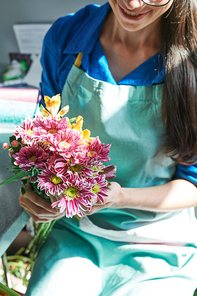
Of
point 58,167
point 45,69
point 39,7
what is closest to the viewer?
point 58,167

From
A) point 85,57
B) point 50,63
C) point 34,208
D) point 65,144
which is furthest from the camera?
point 50,63

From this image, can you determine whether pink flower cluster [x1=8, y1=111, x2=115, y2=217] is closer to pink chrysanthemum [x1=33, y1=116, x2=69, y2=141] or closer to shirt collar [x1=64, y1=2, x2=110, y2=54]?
pink chrysanthemum [x1=33, y1=116, x2=69, y2=141]

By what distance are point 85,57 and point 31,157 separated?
16.5 inches

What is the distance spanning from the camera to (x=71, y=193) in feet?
1.83

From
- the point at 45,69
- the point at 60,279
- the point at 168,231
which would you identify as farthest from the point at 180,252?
the point at 45,69

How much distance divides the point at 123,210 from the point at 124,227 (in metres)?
0.05

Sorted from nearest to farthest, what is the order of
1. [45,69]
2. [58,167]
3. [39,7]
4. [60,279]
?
[58,167] < [60,279] < [45,69] < [39,7]

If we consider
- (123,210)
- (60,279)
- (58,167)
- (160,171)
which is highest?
(58,167)

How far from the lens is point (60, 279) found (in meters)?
0.85

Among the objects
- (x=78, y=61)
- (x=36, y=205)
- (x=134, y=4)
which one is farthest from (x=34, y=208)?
(x=134, y=4)

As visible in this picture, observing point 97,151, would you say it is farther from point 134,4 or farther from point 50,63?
point 50,63

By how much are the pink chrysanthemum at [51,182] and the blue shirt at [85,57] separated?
40 cm

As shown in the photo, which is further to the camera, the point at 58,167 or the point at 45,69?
the point at 45,69

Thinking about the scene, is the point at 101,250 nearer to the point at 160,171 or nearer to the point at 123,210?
the point at 123,210
